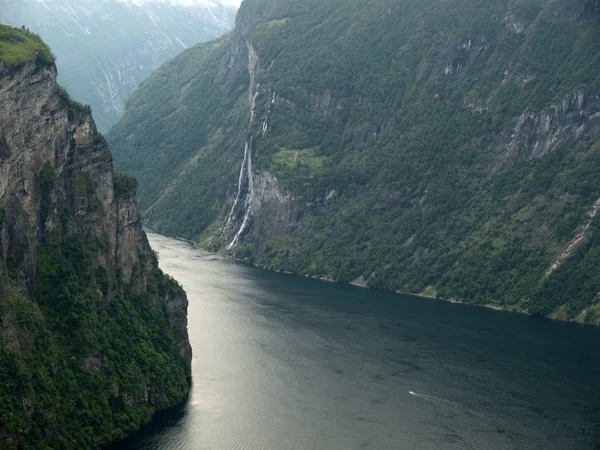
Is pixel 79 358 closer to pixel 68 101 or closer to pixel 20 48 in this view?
pixel 68 101

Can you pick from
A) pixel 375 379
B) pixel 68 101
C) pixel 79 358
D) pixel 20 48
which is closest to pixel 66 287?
pixel 79 358

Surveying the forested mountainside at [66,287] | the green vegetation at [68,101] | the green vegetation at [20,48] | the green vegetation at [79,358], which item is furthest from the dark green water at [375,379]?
the green vegetation at [20,48]

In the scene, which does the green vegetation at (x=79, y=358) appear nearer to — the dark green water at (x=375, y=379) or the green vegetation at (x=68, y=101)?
the dark green water at (x=375, y=379)

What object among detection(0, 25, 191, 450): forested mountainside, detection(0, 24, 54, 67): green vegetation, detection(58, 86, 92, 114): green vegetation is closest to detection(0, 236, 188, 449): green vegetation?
detection(0, 25, 191, 450): forested mountainside

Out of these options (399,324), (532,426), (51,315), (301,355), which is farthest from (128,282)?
(399,324)

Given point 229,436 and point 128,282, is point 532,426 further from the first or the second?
point 128,282

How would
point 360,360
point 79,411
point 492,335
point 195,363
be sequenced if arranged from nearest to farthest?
point 79,411 → point 195,363 → point 360,360 → point 492,335
